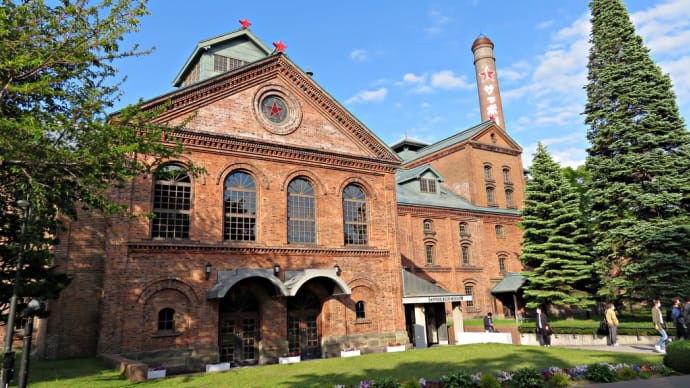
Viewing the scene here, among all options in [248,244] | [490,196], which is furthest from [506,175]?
[248,244]

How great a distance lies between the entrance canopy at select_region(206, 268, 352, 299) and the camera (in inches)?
685

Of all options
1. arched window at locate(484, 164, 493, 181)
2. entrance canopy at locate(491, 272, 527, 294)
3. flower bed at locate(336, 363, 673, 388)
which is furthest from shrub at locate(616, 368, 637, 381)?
arched window at locate(484, 164, 493, 181)

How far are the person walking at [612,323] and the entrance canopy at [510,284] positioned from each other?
1381 cm

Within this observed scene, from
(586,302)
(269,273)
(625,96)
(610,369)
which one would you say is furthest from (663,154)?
(269,273)

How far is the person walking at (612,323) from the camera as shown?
58.7 ft

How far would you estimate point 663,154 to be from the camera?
21969 millimetres

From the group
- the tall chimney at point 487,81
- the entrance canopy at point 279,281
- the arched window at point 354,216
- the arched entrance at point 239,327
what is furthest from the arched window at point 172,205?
the tall chimney at point 487,81

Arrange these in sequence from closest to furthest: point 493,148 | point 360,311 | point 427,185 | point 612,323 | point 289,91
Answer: point 612,323, point 360,311, point 289,91, point 427,185, point 493,148

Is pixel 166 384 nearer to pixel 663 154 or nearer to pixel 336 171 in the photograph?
pixel 336 171

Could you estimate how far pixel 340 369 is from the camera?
14.1 meters

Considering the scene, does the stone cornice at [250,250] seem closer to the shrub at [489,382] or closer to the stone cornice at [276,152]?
the stone cornice at [276,152]

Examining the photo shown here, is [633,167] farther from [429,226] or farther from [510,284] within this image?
[429,226]

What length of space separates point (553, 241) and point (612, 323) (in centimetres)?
1056

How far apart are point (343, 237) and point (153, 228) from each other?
8574mm
